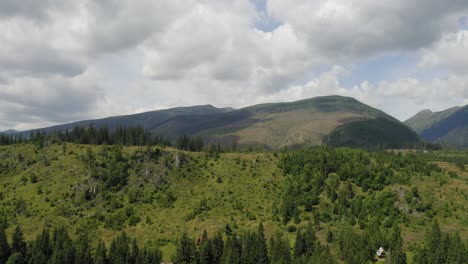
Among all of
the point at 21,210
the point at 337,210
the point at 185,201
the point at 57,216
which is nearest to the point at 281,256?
the point at 337,210

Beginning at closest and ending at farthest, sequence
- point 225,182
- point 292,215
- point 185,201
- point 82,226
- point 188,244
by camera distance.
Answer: point 188,244
point 82,226
point 292,215
point 185,201
point 225,182

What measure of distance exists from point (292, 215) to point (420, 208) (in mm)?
58829

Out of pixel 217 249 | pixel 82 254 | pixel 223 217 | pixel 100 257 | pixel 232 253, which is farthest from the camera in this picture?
pixel 223 217

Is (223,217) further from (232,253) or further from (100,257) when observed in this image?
(100,257)

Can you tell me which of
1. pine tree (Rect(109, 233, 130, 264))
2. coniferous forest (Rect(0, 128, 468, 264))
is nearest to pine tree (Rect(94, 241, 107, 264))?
coniferous forest (Rect(0, 128, 468, 264))

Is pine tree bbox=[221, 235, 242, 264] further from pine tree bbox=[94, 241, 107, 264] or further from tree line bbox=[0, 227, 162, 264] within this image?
pine tree bbox=[94, 241, 107, 264]

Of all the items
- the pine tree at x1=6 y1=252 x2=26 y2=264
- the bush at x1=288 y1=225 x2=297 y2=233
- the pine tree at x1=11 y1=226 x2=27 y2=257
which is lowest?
the bush at x1=288 y1=225 x2=297 y2=233

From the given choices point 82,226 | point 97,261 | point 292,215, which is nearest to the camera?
point 97,261

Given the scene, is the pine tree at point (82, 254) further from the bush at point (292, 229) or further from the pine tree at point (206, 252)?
the bush at point (292, 229)

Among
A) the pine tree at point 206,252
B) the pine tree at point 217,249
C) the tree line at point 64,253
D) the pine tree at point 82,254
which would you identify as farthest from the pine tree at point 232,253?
the pine tree at point 82,254

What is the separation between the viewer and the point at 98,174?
190 meters

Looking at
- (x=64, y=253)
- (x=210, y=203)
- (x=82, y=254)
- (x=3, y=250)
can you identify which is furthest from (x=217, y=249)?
(x=3, y=250)

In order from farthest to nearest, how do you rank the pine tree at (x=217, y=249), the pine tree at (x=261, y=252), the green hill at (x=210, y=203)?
the green hill at (x=210, y=203)
the pine tree at (x=217, y=249)
the pine tree at (x=261, y=252)

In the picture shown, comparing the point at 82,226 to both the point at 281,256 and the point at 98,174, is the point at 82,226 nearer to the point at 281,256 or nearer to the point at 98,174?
the point at 98,174
